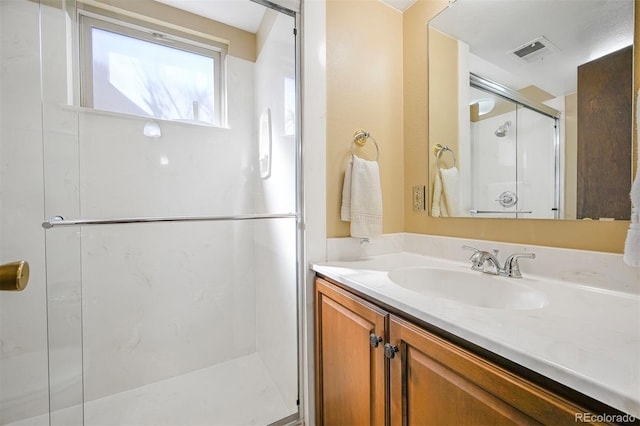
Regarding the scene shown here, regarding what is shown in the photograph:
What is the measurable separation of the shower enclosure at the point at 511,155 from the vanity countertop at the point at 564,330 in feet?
0.99

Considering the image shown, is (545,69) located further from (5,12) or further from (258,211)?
(5,12)


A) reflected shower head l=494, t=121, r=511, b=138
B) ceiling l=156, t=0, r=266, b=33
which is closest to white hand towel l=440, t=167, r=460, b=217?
reflected shower head l=494, t=121, r=511, b=138

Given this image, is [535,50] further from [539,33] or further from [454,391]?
[454,391]

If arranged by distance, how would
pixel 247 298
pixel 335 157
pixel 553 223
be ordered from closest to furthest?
pixel 553 223 → pixel 335 157 → pixel 247 298

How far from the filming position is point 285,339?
4.43ft

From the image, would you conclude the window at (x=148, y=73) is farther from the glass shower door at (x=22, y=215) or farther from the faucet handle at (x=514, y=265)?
the faucet handle at (x=514, y=265)

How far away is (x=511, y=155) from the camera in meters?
1.03

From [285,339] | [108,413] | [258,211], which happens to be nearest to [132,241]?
[258,211]

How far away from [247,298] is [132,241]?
71 cm

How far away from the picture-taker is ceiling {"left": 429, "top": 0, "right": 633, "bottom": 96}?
2.62ft

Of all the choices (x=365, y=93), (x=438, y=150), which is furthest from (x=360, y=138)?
(x=438, y=150)

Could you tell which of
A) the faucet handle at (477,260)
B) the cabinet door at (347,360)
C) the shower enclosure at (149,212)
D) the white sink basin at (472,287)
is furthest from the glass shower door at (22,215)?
the faucet handle at (477,260)

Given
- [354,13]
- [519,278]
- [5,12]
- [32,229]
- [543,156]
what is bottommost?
[519,278]

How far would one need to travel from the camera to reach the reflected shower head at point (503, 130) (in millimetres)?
1049
